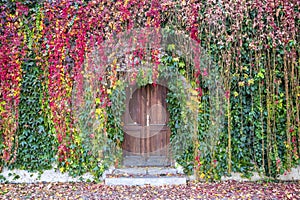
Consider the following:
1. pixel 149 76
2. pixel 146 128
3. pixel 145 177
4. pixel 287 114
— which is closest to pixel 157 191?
pixel 145 177

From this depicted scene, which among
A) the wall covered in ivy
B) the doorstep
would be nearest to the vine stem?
the wall covered in ivy

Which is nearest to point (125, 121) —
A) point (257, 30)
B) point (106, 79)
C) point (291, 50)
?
point (106, 79)

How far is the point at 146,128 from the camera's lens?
4992mm

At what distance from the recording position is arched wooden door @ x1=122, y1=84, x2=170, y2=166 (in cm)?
496

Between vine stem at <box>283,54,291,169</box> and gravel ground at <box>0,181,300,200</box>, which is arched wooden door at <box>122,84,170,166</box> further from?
vine stem at <box>283,54,291,169</box>

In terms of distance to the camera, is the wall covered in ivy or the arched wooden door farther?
the arched wooden door

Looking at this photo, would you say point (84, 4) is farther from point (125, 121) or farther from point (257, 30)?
point (257, 30)

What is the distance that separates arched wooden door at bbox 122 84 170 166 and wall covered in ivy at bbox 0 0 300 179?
→ 1.26 feet

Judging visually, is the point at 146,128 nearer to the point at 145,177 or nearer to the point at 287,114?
the point at 145,177

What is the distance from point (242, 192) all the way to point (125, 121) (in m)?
2.31

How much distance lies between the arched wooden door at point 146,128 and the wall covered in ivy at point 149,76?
38cm

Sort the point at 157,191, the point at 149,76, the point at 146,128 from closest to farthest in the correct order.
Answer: the point at 157,191 → the point at 149,76 → the point at 146,128

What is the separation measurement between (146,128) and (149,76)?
3.29 feet

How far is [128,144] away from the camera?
4992 mm
